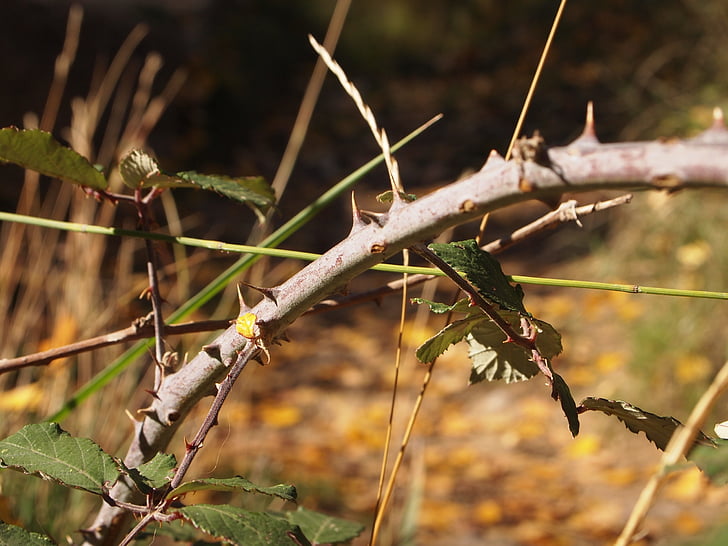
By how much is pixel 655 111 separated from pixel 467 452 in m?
1.78

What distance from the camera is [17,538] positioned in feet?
1.25

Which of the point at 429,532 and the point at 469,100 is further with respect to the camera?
the point at 469,100

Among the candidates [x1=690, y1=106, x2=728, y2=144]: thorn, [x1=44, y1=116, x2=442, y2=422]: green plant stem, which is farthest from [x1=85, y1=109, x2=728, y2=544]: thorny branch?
[x1=44, y1=116, x2=442, y2=422]: green plant stem

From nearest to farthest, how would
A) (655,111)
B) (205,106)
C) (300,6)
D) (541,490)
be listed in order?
(541,490)
(655,111)
(205,106)
(300,6)

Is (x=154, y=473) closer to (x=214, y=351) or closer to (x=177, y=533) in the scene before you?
(x=214, y=351)

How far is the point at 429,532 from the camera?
1.93 meters

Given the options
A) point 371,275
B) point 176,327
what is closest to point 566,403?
point 176,327

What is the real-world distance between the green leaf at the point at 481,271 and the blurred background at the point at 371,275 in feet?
0.58

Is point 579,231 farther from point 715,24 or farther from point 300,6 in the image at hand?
point 300,6

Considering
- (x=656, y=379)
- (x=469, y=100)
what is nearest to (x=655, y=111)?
(x=656, y=379)

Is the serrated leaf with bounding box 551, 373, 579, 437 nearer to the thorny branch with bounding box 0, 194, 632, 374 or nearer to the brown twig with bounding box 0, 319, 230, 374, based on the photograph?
the thorny branch with bounding box 0, 194, 632, 374

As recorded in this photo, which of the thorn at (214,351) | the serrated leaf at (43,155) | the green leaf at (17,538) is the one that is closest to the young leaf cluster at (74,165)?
the serrated leaf at (43,155)

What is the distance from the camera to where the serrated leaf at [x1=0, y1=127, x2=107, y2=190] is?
0.45m

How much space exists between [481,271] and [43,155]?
28cm
